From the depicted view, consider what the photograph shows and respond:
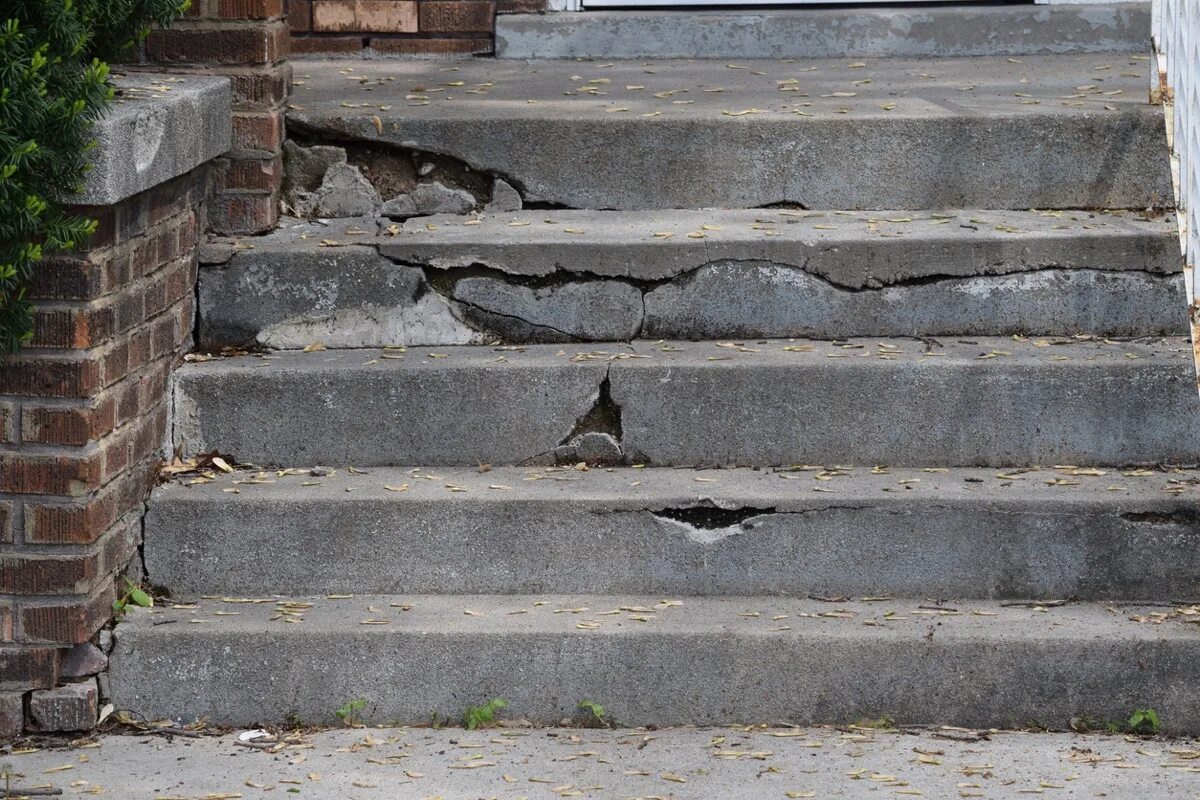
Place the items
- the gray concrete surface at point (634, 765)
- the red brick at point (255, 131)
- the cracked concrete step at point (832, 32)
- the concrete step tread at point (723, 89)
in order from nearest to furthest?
1. the gray concrete surface at point (634, 765)
2. the red brick at point (255, 131)
3. the concrete step tread at point (723, 89)
4. the cracked concrete step at point (832, 32)

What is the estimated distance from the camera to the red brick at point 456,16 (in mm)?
5039

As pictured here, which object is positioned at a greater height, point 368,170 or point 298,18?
point 298,18

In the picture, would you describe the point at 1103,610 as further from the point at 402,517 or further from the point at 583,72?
the point at 583,72

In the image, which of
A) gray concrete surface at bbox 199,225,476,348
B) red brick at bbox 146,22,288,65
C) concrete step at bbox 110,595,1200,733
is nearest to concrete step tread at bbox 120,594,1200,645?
concrete step at bbox 110,595,1200,733

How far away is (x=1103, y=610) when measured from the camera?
3104 millimetres

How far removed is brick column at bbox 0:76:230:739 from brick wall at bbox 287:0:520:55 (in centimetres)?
199

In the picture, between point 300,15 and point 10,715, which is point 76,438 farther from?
point 300,15

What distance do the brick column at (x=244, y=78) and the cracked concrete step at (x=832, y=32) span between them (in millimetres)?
1431

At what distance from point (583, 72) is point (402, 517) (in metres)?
2.12

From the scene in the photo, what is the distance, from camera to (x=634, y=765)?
2826mm

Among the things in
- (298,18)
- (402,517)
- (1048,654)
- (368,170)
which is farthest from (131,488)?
(298,18)

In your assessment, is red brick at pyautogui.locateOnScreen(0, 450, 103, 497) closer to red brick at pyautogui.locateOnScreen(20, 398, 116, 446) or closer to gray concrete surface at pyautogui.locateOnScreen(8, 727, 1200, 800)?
red brick at pyautogui.locateOnScreen(20, 398, 116, 446)

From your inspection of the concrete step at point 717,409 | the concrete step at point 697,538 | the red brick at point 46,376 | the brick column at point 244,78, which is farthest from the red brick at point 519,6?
the red brick at point 46,376

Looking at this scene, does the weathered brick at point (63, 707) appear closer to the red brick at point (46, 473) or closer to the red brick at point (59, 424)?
the red brick at point (46, 473)
